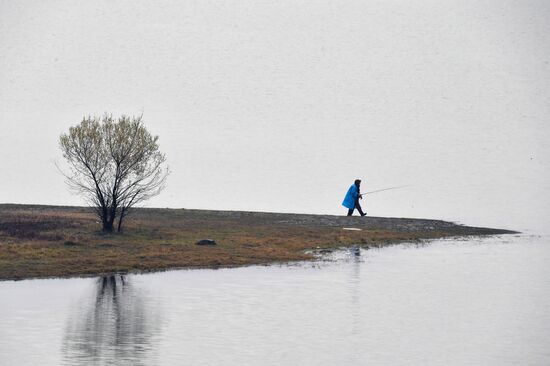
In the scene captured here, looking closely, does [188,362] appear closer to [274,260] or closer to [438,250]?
[274,260]

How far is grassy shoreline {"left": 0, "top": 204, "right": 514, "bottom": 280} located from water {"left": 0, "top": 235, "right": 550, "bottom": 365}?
6.85ft

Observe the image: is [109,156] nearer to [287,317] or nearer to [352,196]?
[352,196]

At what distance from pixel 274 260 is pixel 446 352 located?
56.3 feet

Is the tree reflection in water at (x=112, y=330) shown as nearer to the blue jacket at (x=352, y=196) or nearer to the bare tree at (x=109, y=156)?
the bare tree at (x=109, y=156)

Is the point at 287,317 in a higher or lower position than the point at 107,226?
lower

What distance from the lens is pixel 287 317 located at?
26.3m

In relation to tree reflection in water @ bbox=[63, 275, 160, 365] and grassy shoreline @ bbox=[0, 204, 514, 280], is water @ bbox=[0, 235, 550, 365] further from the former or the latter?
grassy shoreline @ bbox=[0, 204, 514, 280]

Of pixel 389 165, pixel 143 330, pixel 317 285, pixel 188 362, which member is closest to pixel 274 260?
pixel 317 285

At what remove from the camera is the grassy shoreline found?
35.8 meters

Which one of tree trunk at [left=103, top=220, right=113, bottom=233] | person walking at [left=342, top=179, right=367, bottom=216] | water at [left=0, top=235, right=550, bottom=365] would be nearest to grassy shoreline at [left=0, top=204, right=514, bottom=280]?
tree trunk at [left=103, top=220, right=113, bottom=233]

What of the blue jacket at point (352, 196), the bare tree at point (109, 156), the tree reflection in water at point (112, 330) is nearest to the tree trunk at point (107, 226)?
the bare tree at point (109, 156)

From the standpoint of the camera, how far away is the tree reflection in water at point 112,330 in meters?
21.2

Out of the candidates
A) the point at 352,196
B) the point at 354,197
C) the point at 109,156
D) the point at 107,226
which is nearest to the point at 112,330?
the point at 107,226

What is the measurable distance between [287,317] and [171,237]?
63.0ft
